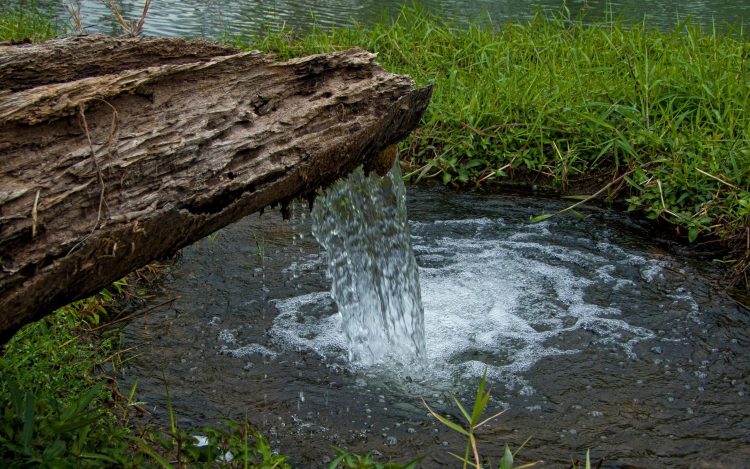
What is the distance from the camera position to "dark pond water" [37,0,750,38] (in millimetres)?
7204

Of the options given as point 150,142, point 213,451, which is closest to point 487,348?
point 213,451

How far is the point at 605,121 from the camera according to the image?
482cm

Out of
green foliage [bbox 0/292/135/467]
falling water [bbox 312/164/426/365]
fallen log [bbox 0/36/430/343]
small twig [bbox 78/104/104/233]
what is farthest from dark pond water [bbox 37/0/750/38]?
small twig [bbox 78/104/104/233]

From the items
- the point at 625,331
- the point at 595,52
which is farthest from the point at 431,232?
the point at 595,52

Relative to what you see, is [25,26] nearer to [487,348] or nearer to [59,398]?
[59,398]

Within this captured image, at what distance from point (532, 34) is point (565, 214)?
2.01 m

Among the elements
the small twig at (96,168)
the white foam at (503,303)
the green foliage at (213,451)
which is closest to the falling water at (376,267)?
the white foam at (503,303)

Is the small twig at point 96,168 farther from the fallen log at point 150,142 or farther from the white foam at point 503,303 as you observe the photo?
the white foam at point 503,303

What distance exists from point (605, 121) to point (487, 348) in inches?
75.9

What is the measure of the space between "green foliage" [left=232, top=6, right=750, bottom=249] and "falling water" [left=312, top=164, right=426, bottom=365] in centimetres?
126

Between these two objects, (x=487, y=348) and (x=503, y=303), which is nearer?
(x=487, y=348)

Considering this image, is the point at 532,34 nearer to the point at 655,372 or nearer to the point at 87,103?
the point at 655,372

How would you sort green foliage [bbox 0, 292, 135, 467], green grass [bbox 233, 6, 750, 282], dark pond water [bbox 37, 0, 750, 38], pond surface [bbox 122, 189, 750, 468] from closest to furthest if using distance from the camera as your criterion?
green foliage [bbox 0, 292, 135, 467] → pond surface [bbox 122, 189, 750, 468] → green grass [bbox 233, 6, 750, 282] → dark pond water [bbox 37, 0, 750, 38]

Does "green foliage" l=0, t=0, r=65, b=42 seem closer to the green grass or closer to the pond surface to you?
the green grass
